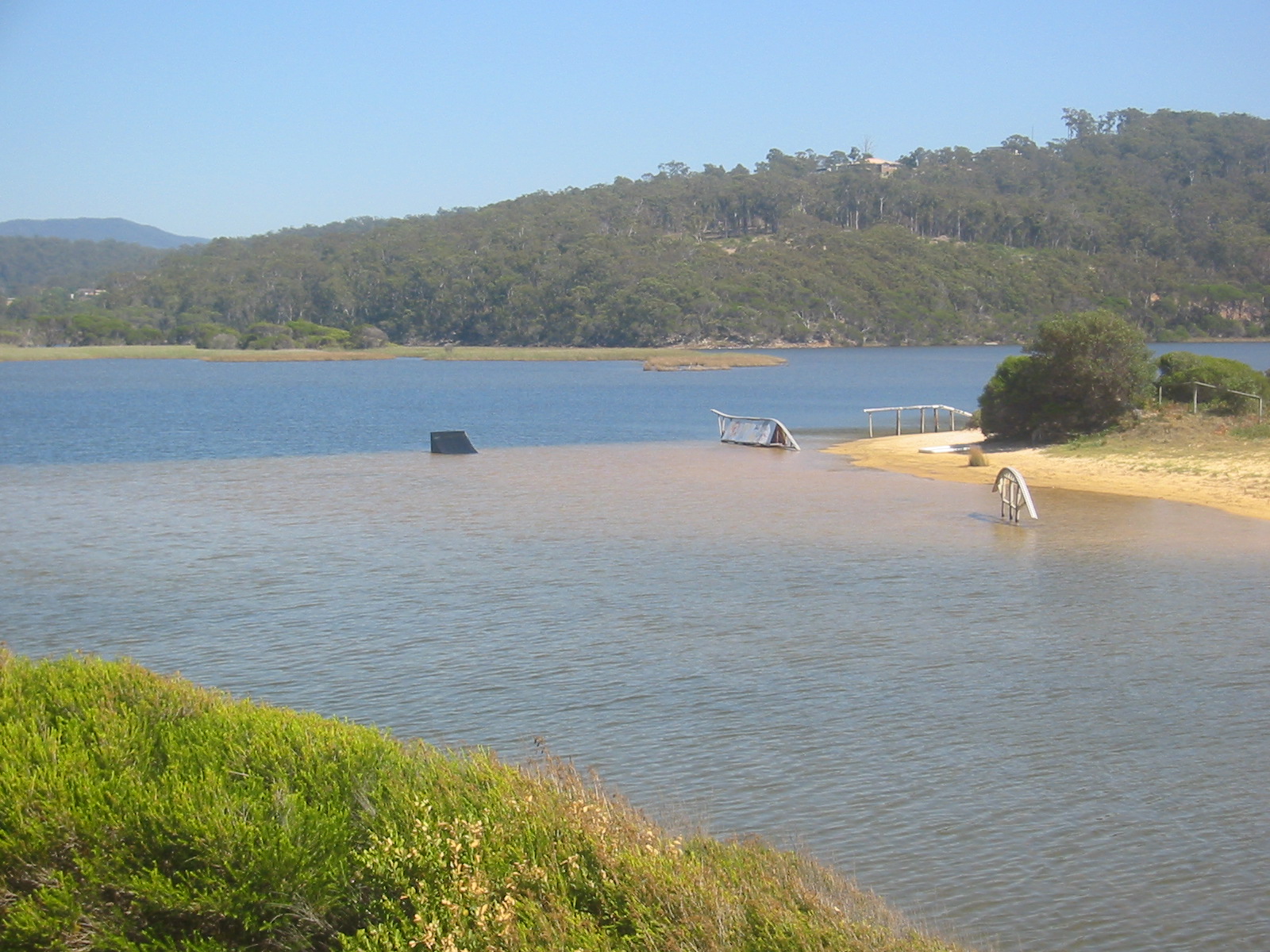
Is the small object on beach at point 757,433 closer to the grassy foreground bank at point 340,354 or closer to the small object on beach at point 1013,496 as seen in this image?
the small object on beach at point 1013,496

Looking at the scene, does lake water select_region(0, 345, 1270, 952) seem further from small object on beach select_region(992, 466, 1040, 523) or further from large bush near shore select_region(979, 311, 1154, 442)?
large bush near shore select_region(979, 311, 1154, 442)

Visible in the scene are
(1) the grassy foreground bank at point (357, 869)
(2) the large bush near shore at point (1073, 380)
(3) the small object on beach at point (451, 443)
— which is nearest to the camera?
(1) the grassy foreground bank at point (357, 869)

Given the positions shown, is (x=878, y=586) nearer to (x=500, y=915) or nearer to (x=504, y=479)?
(x=500, y=915)

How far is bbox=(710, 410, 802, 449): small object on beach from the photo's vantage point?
42156mm

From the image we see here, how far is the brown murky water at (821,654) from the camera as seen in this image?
8391 millimetres

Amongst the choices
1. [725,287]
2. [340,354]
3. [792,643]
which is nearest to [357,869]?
[792,643]

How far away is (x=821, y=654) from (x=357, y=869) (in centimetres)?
891

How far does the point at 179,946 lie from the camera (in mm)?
5172

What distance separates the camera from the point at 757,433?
43.3 meters

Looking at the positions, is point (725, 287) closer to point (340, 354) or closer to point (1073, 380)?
point (340, 354)

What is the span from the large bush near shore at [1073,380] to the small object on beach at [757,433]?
658 cm

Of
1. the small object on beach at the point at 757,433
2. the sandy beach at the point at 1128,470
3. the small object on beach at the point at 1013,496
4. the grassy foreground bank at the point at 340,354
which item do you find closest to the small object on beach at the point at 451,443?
the small object on beach at the point at 757,433

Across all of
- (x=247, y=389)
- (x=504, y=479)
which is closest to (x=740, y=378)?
(x=247, y=389)

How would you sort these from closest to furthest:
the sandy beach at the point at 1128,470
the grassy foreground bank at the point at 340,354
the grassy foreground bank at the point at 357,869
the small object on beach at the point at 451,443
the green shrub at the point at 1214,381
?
the grassy foreground bank at the point at 357,869, the sandy beach at the point at 1128,470, the green shrub at the point at 1214,381, the small object on beach at the point at 451,443, the grassy foreground bank at the point at 340,354
